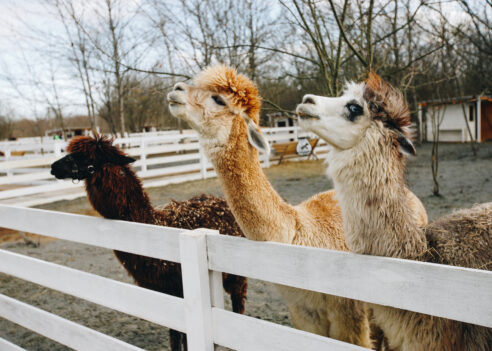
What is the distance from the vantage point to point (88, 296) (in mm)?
2184

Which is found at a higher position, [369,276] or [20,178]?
[369,276]

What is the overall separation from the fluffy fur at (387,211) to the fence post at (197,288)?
692 mm

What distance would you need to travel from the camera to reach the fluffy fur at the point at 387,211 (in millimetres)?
1620

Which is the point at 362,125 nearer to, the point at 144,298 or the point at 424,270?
the point at 424,270

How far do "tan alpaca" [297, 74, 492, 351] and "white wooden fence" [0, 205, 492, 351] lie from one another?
43 centimetres

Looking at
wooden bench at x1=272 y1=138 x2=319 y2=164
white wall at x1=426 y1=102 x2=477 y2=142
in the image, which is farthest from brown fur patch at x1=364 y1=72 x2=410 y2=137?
white wall at x1=426 y1=102 x2=477 y2=142

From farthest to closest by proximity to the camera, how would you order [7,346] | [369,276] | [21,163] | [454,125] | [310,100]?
[454,125] < [21,163] < [7,346] < [310,100] < [369,276]

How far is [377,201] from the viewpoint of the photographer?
163 cm

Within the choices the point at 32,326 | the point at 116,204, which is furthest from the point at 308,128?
the point at 32,326

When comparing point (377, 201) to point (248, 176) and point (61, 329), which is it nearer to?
point (248, 176)

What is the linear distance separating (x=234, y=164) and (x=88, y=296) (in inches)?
46.8

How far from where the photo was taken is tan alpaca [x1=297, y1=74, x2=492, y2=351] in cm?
162

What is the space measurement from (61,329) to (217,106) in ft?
5.73

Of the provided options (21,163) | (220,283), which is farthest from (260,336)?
(21,163)
